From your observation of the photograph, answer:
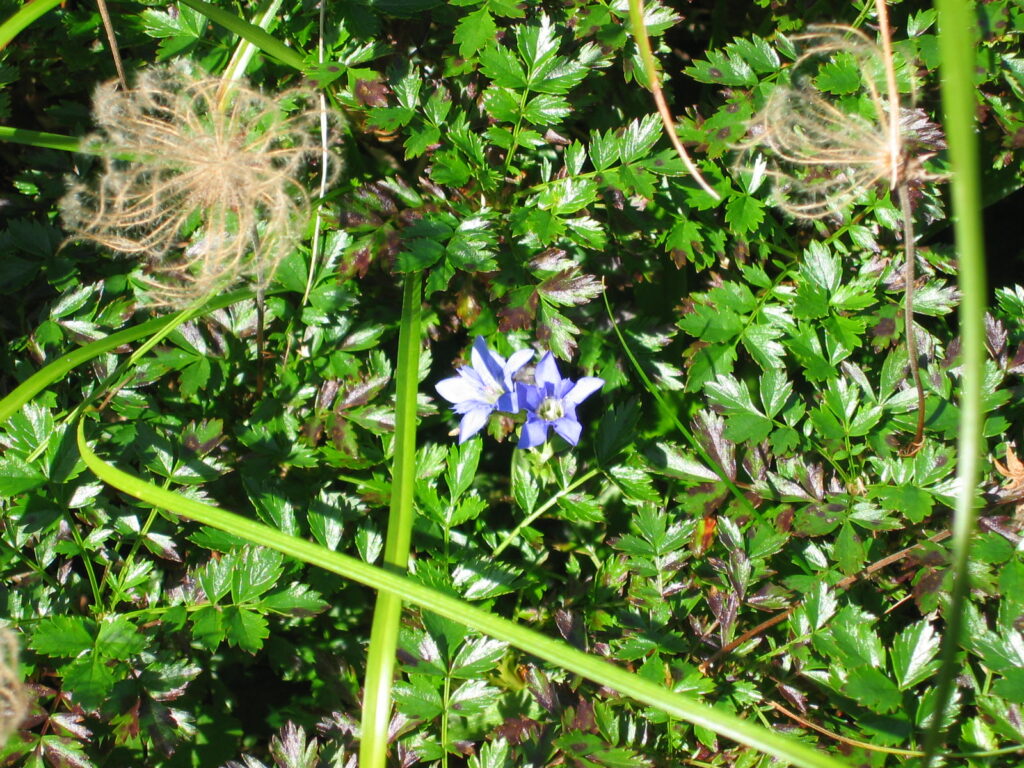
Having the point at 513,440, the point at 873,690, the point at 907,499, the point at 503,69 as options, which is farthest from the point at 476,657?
the point at 503,69

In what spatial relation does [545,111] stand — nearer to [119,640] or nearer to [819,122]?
[819,122]

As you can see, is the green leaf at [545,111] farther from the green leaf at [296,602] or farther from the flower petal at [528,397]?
the green leaf at [296,602]

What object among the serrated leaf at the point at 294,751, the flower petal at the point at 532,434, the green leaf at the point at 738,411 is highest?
the green leaf at the point at 738,411

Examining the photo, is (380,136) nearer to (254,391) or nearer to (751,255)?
(254,391)

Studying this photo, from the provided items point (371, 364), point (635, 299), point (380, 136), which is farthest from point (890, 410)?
point (380, 136)

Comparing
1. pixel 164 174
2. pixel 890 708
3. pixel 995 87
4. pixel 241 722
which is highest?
pixel 995 87

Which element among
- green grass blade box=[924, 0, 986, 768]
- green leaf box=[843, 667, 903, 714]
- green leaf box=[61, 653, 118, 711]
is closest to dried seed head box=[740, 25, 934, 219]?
green grass blade box=[924, 0, 986, 768]

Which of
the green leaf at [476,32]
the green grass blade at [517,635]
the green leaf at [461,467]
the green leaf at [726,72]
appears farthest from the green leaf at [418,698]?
the green leaf at [726,72]
